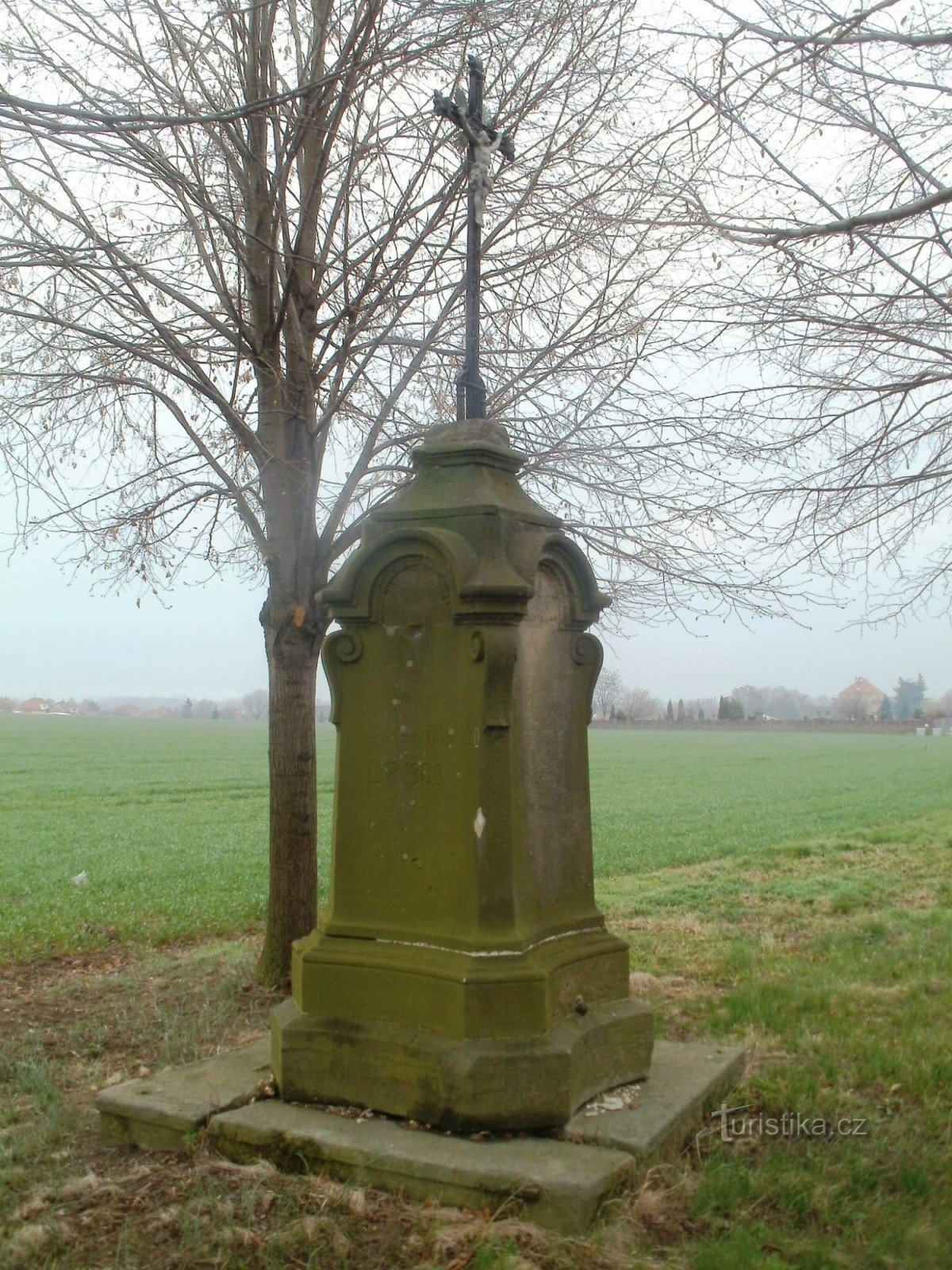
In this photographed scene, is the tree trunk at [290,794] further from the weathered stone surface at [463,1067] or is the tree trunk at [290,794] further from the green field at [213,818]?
A: the green field at [213,818]

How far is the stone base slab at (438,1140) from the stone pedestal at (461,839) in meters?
0.14

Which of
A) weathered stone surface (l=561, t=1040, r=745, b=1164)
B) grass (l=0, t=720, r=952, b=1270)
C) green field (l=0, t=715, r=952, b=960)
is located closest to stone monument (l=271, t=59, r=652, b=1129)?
weathered stone surface (l=561, t=1040, r=745, b=1164)

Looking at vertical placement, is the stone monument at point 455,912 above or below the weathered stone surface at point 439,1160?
above

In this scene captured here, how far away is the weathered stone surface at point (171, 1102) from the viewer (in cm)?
399

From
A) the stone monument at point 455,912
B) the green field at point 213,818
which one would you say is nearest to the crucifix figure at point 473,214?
the stone monument at point 455,912

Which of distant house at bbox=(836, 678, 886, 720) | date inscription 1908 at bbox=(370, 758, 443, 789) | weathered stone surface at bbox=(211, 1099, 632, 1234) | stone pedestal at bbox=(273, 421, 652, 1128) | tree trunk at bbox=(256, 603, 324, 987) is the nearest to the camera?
weathered stone surface at bbox=(211, 1099, 632, 1234)

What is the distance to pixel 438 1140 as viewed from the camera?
372cm

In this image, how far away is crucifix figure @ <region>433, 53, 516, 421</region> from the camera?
4727mm

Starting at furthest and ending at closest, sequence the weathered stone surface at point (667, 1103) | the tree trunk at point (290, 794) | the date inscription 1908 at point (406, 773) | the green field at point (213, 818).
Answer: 1. the green field at point (213, 818)
2. the tree trunk at point (290, 794)
3. the date inscription 1908 at point (406, 773)
4. the weathered stone surface at point (667, 1103)

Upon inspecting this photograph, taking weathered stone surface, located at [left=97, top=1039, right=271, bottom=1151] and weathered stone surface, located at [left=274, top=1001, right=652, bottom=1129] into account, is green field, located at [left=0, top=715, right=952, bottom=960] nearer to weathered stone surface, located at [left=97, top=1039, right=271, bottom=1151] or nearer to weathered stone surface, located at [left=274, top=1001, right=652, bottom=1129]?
weathered stone surface, located at [left=97, top=1039, right=271, bottom=1151]

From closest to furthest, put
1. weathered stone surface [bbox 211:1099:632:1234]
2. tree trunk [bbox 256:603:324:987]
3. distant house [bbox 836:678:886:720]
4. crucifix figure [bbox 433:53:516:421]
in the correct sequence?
weathered stone surface [bbox 211:1099:632:1234] < crucifix figure [bbox 433:53:516:421] < tree trunk [bbox 256:603:324:987] < distant house [bbox 836:678:886:720]

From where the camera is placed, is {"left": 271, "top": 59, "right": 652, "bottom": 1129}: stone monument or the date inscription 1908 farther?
the date inscription 1908

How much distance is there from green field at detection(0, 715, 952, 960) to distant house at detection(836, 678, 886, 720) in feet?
173

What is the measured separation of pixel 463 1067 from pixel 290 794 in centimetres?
303
